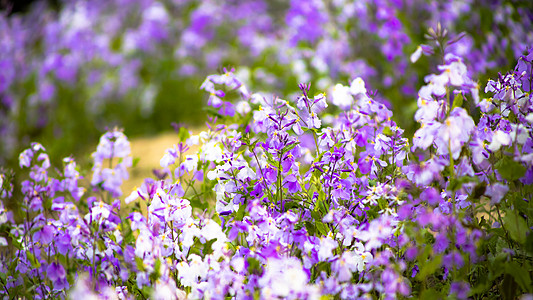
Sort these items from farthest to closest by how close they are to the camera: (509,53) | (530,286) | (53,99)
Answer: (53,99), (509,53), (530,286)

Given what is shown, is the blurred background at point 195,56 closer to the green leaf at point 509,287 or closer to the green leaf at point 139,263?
the green leaf at point 509,287

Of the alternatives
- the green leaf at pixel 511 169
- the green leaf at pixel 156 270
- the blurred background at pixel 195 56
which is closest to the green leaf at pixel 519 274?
the green leaf at pixel 511 169

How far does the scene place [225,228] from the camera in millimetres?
1958

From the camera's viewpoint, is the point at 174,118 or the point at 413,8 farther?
the point at 174,118

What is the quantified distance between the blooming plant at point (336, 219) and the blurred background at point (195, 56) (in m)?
1.82

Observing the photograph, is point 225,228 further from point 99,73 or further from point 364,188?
point 99,73

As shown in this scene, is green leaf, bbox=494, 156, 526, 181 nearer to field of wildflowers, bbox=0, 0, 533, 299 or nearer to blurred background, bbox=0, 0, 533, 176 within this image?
field of wildflowers, bbox=0, 0, 533, 299

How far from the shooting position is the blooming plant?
1499 millimetres

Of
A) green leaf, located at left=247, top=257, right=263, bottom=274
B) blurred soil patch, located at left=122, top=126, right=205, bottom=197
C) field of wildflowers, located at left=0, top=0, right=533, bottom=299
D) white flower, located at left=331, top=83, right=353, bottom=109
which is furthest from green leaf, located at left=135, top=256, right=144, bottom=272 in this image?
blurred soil patch, located at left=122, top=126, right=205, bottom=197

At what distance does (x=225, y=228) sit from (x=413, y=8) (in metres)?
3.62

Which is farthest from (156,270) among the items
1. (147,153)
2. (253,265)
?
(147,153)

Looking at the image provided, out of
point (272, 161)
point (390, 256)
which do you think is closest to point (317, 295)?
point (390, 256)

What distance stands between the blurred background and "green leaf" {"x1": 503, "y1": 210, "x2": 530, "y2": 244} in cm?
204

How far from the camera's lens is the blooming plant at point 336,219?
1499 millimetres
